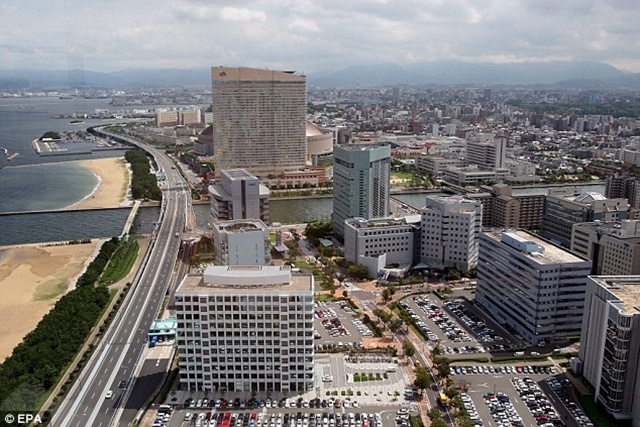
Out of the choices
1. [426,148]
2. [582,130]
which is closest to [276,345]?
[426,148]

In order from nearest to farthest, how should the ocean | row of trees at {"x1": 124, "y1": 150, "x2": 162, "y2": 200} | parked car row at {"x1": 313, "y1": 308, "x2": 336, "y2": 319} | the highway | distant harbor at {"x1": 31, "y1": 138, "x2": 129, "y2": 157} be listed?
the highway < parked car row at {"x1": 313, "y1": 308, "x2": 336, "y2": 319} < the ocean < row of trees at {"x1": 124, "y1": 150, "x2": 162, "y2": 200} < distant harbor at {"x1": 31, "y1": 138, "x2": 129, "y2": 157}

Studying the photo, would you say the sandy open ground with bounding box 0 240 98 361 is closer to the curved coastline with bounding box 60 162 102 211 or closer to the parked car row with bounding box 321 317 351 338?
the curved coastline with bounding box 60 162 102 211

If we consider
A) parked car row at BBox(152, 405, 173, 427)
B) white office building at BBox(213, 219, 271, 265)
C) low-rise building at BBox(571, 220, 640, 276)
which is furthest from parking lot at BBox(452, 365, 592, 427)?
white office building at BBox(213, 219, 271, 265)

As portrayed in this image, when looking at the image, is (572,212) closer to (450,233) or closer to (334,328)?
(450,233)

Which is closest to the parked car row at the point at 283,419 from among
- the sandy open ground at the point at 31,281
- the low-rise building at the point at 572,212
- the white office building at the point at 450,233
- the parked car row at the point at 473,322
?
the parked car row at the point at 473,322

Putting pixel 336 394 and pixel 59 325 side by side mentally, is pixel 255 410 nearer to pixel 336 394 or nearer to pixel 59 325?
pixel 336 394

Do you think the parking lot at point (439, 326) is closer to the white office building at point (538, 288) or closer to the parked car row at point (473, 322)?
the parked car row at point (473, 322)

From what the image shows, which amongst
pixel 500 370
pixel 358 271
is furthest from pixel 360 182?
pixel 500 370
